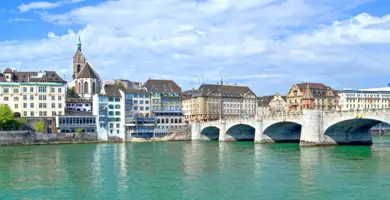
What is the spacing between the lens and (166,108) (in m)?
109

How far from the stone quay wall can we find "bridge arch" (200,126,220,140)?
79.2 ft

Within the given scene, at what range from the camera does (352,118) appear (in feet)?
194

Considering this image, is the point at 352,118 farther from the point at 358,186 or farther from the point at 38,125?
the point at 38,125

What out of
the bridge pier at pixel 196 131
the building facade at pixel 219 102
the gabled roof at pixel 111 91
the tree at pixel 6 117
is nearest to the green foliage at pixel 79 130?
the gabled roof at pixel 111 91

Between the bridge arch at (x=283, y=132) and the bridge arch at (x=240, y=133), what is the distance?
1009cm

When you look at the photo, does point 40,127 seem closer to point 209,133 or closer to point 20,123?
point 20,123

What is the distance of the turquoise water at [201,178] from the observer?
30906mm

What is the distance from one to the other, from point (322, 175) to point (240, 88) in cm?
10254

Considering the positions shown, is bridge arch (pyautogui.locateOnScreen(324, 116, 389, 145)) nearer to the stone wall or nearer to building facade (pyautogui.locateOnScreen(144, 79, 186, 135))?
building facade (pyautogui.locateOnScreen(144, 79, 186, 135))

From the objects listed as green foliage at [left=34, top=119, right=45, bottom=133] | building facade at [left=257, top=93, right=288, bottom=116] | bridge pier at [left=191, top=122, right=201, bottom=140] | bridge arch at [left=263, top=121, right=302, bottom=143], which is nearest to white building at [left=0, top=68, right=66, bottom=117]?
green foliage at [left=34, top=119, right=45, bottom=133]

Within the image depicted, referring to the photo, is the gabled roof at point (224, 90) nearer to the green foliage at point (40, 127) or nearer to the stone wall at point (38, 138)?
the stone wall at point (38, 138)

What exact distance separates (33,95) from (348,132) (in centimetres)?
6136

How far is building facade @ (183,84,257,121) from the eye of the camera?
128375 millimetres

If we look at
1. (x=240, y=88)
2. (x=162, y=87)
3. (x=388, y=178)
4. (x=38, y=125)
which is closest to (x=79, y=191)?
(x=388, y=178)
